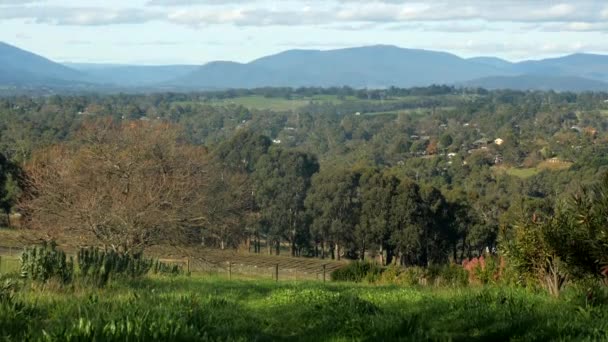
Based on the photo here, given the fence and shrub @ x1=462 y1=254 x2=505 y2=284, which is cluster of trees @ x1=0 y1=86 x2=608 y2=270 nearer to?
the fence

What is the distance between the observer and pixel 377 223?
54.7 meters

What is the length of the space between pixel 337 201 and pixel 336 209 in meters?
0.68

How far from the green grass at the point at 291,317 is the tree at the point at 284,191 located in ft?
168

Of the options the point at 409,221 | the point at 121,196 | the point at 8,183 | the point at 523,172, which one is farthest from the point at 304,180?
the point at 121,196

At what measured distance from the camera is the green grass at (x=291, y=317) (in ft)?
19.6

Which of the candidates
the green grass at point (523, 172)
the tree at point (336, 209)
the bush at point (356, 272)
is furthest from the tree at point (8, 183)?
the green grass at point (523, 172)

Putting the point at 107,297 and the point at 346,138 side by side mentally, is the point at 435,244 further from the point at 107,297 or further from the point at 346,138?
the point at 346,138

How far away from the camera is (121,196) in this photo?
2725cm

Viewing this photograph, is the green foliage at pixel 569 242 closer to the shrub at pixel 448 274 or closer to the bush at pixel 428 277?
the bush at pixel 428 277

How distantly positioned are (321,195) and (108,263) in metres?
48.7

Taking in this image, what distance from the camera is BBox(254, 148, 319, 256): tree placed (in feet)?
204

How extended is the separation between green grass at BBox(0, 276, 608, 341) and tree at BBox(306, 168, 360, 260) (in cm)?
4773

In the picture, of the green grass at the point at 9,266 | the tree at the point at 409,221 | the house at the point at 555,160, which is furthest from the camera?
the house at the point at 555,160

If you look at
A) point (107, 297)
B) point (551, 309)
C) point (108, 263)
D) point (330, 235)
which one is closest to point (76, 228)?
point (108, 263)
